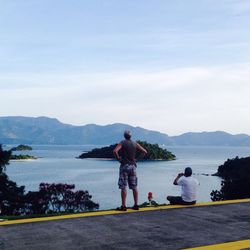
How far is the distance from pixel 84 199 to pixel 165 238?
212 ft

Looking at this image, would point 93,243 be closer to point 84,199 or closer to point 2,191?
point 2,191

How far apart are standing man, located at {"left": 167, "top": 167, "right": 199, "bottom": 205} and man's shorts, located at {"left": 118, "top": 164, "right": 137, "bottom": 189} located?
4.94 feet

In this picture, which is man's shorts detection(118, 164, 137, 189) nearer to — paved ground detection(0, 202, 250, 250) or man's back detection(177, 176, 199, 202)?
paved ground detection(0, 202, 250, 250)

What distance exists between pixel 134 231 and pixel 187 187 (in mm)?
3642

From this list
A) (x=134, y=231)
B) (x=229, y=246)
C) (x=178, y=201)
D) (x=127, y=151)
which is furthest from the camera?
(x=178, y=201)

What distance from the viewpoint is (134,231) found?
29.1 feet

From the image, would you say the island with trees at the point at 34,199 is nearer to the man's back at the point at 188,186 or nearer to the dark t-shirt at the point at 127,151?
the man's back at the point at 188,186

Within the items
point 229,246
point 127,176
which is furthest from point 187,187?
point 229,246

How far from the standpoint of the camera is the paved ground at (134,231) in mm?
7809

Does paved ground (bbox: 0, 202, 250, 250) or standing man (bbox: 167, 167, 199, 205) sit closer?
paved ground (bbox: 0, 202, 250, 250)

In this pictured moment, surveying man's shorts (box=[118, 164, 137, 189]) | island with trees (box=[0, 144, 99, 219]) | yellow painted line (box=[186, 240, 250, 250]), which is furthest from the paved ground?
island with trees (box=[0, 144, 99, 219])

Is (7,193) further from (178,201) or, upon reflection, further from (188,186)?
(188,186)

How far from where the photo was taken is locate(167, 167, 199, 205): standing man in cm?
1208

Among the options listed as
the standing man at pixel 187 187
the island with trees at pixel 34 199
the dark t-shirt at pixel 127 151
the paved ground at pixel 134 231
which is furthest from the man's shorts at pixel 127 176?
the island with trees at pixel 34 199
